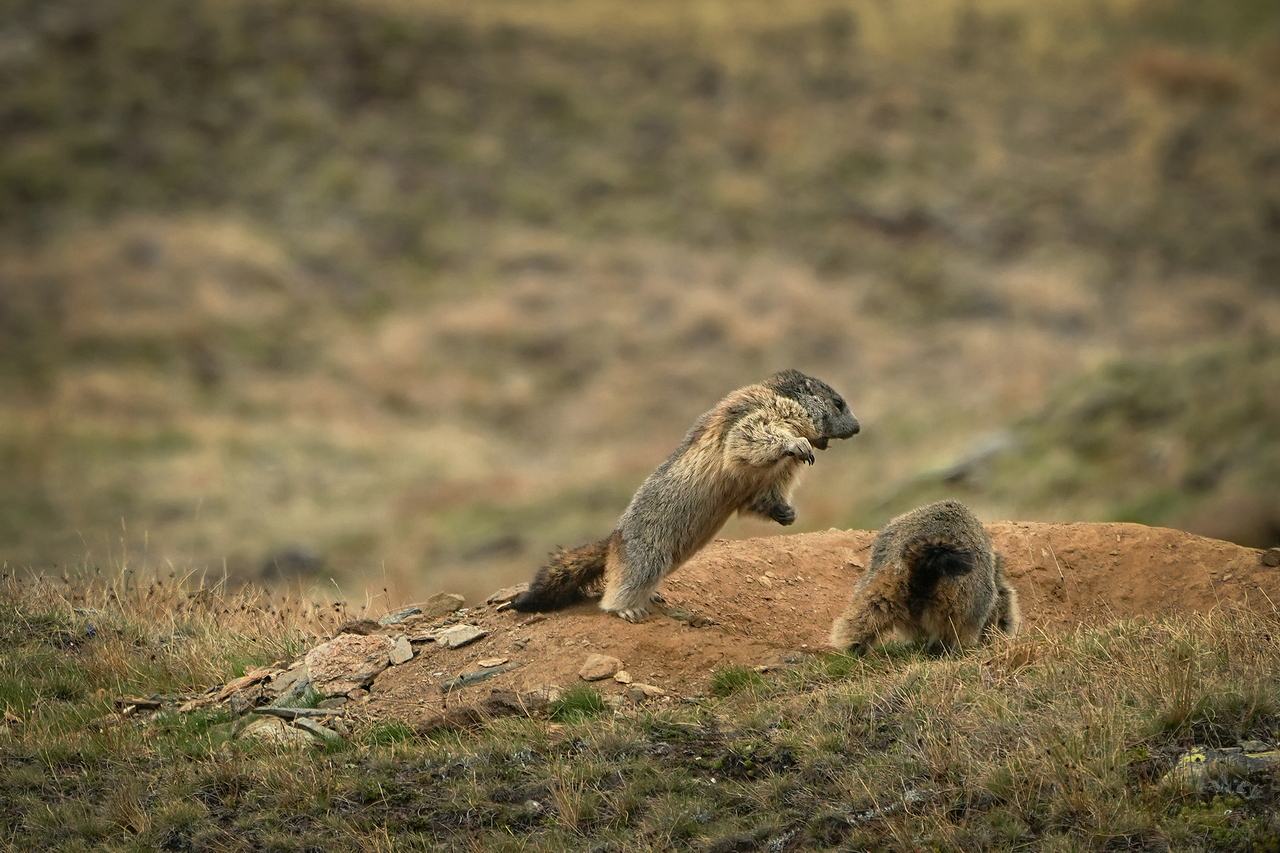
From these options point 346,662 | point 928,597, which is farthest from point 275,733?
point 928,597

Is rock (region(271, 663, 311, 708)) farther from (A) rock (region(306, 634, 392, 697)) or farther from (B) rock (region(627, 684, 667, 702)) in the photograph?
(B) rock (region(627, 684, 667, 702))

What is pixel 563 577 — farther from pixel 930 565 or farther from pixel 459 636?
pixel 930 565

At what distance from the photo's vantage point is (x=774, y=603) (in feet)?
33.6

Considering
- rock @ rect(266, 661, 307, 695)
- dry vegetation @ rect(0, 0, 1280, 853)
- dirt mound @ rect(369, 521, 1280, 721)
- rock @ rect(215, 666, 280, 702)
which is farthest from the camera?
rock @ rect(215, 666, 280, 702)

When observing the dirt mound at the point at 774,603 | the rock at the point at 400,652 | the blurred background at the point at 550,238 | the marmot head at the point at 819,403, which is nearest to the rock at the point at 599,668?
the dirt mound at the point at 774,603

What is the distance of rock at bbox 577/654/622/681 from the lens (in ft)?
27.1

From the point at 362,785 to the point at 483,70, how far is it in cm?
5444

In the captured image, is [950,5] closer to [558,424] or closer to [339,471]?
[558,424]

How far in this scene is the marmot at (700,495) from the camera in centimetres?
908

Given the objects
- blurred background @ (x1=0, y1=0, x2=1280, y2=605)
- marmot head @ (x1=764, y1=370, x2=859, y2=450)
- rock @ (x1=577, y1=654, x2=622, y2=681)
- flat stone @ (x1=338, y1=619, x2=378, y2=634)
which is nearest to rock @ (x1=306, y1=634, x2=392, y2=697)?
flat stone @ (x1=338, y1=619, x2=378, y2=634)

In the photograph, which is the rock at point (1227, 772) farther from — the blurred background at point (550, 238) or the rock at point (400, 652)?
the blurred background at point (550, 238)

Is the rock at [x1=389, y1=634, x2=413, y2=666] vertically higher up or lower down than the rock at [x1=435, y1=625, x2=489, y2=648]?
lower down

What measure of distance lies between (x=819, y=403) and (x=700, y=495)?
1331mm

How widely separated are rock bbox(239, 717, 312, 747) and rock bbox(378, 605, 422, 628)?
1.78m
